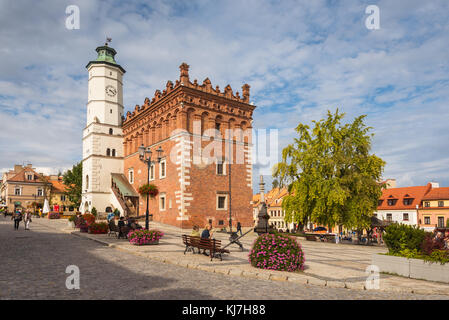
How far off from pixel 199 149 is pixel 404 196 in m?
39.4

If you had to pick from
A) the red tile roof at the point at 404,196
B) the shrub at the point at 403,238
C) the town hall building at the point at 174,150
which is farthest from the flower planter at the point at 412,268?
the red tile roof at the point at 404,196

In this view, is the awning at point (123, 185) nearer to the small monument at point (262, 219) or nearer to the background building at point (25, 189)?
the small monument at point (262, 219)

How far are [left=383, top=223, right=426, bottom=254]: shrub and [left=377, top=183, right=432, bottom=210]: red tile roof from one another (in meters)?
46.9

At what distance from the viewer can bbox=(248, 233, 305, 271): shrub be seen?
980cm

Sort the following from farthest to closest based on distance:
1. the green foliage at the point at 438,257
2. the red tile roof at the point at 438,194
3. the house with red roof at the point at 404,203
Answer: the house with red roof at the point at 404,203, the red tile roof at the point at 438,194, the green foliage at the point at 438,257

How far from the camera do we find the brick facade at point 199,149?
28859mm

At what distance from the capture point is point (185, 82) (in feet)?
96.4

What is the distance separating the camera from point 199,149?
29828 millimetres

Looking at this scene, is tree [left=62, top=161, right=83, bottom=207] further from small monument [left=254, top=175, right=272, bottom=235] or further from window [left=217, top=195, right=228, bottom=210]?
small monument [left=254, top=175, right=272, bottom=235]

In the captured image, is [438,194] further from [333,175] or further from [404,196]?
[333,175]

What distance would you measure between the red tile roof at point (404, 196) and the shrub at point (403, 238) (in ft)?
154

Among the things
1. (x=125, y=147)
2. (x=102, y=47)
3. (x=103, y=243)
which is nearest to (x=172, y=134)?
(x=125, y=147)
